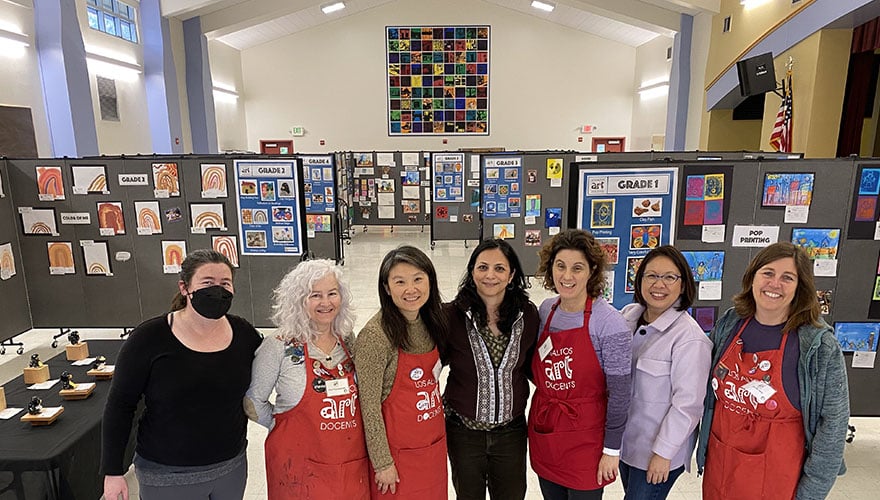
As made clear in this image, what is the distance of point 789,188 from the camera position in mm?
3125

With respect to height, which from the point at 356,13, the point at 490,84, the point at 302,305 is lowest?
the point at 302,305

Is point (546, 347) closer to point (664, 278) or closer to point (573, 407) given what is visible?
point (573, 407)

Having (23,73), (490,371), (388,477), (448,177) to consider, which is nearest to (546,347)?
(490,371)

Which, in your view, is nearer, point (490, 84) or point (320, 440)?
point (320, 440)

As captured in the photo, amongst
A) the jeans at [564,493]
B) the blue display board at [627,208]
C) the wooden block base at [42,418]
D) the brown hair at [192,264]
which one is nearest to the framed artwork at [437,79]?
the blue display board at [627,208]

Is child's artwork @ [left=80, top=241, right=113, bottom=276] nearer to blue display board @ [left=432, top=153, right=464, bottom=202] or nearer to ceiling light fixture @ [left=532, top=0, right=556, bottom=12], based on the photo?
blue display board @ [left=432, top=153, right=464, bottom=202]

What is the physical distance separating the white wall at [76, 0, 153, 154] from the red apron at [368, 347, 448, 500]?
10.9 m

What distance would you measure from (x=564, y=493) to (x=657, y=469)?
388mm

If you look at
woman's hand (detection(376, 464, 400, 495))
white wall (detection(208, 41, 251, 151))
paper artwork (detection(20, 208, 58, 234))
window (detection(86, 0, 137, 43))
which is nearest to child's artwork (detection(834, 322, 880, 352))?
woman's hand (detection(376, 464, 400, 495))

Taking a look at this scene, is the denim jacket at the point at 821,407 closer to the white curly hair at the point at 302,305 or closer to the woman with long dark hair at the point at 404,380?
the woman with long dark hair at the point at 404,380

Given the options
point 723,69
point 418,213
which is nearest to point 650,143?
point 723,69

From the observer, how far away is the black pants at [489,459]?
2.03m

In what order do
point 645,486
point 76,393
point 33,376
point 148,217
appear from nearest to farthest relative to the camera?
1. point 645,486
2. point 76,393
3. point 33,376
4. point 148,217

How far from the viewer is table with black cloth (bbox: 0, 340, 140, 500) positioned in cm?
218
